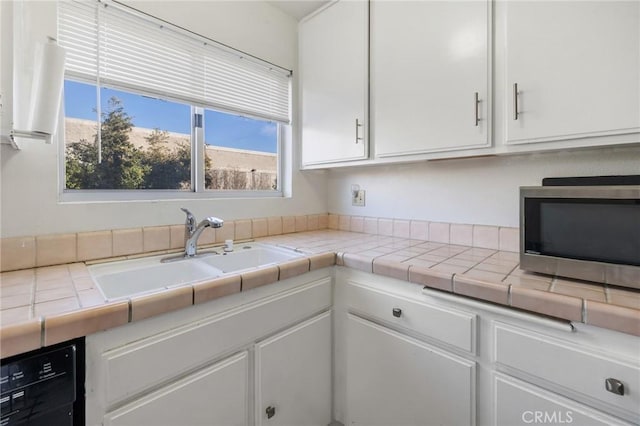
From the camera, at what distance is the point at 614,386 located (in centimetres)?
72

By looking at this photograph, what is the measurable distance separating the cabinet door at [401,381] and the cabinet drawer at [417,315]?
0.18 feet

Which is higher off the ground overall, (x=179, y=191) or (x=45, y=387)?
(x=179, y=191)

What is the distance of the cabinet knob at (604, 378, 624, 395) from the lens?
0.71m

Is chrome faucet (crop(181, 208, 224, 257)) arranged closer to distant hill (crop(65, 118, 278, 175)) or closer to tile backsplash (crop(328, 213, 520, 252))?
distant hill (crop(65, 118, 278, 175))

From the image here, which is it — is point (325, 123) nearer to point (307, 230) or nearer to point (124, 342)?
point (307, 230)

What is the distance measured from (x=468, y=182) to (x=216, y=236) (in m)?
1.40

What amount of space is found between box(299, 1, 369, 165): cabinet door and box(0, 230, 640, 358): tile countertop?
2.37 ft

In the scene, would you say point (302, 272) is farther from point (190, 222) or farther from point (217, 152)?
point (217, 152)

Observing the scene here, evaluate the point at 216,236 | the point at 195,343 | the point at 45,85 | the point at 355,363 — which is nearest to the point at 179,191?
the point at 216,236

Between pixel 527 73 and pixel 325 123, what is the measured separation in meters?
1.04

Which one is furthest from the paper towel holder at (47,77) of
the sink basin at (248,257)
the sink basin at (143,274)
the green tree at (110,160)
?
the sink basin at (248,257)

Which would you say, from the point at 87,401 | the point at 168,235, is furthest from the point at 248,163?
the point at 87,401

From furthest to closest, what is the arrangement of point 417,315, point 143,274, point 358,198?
point 358,198
point 143,274
point 417,315

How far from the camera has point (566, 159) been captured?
4.06 ft
